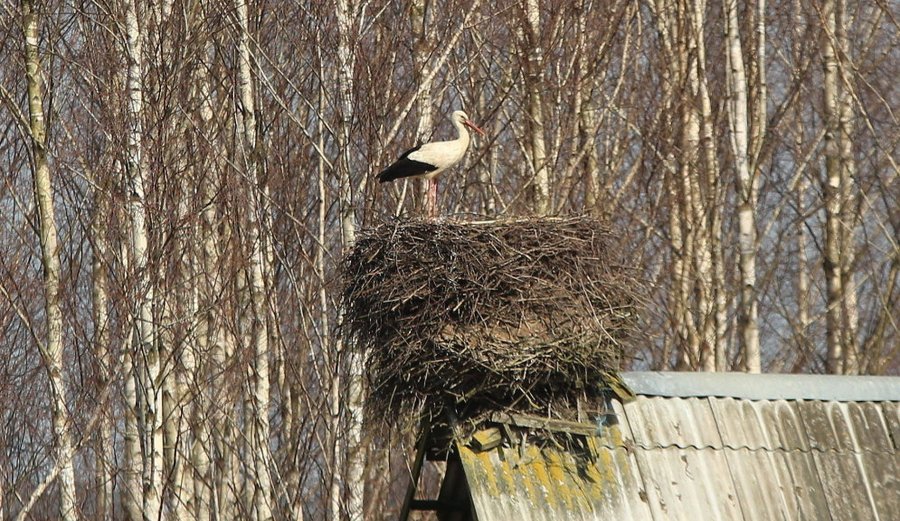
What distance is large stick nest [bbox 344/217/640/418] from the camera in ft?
24.7

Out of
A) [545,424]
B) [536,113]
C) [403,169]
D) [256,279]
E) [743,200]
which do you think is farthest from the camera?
[536,113]

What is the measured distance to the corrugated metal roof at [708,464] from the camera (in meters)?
7.26

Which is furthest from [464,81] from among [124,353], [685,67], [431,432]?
[431,432]

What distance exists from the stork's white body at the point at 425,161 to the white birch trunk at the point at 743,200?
3.37 m

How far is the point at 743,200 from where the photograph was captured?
13.7 metres

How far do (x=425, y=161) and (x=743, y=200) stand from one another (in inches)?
154

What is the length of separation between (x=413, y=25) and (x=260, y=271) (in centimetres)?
243

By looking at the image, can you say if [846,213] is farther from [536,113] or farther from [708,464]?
[708,464]

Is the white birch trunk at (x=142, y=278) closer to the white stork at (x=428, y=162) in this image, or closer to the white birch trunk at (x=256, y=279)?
the white birch trunk at (x=256, y=279)

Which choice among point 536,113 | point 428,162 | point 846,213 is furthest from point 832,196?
point 428,162

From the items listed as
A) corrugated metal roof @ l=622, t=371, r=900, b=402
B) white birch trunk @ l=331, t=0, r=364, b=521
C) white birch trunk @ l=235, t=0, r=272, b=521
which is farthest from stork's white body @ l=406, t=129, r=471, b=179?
corrugated metal roof @ l=622, t=371, r=900, b=402

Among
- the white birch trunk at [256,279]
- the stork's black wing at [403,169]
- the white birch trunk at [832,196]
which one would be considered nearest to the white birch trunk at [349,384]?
the stork's black wing at [403,169]

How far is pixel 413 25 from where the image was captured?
13.1 meters

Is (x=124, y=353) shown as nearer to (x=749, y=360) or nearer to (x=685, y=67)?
(x=749, y=360)
